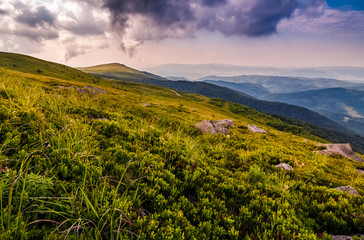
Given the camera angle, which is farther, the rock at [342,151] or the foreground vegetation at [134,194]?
the rock at [342,151]

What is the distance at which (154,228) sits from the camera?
333cm

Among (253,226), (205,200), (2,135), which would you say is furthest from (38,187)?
(253,226)

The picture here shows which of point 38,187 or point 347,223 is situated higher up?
point 38,187

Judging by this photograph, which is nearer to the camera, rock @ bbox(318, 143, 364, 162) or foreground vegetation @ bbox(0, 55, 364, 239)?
foreground vegetation @ bbox(0, 55, 364, 239)

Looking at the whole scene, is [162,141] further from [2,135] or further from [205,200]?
[2,135]

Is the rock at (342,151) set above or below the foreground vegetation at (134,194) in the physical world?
below

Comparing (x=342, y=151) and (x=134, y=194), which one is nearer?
(x=134, y=194)

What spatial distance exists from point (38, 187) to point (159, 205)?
2.48 metres

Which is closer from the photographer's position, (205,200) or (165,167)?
(205,200)

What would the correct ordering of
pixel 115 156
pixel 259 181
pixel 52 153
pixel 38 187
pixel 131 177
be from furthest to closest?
pixel 259 181 → pixel 115 156 → pixel 131 177 → pixel 52 153 → pixel 38 187

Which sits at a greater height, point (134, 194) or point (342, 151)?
point (134, 194)

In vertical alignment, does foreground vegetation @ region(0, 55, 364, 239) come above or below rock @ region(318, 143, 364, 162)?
above

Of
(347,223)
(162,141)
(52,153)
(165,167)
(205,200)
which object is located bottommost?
(347,223)

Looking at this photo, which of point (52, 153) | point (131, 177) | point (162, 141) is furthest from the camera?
point (162, 141)
